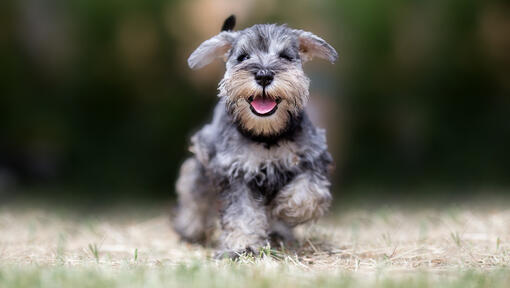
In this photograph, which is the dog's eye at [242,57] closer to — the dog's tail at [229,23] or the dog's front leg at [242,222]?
the dog's tail at [229,23]

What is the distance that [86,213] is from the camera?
295 inches

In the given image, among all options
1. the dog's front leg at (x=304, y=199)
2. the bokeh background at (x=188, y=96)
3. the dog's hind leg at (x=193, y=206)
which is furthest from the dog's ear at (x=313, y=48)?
the bokeh background at (x=188, y=96)

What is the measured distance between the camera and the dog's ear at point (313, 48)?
4594 mm

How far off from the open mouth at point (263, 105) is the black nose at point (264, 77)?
119mm

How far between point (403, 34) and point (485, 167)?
225 centimetres

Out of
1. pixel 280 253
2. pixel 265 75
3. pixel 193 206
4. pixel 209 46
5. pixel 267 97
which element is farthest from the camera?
pixel 193 206

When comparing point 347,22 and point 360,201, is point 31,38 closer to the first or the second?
point 347,22

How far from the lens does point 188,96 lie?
8.64 m

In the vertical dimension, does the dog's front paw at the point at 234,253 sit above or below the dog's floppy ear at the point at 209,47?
below

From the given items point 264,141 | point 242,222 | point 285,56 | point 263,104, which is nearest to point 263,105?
point 263,104

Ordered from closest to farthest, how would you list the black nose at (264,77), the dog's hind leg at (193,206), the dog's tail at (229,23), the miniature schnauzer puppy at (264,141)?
the black nose at (264,77)
the miniature schnauzer puppy at (264,141)
the dog's tail at (229,23)
the dog's hind leg at (193,206)

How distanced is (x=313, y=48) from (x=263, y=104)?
2.56ft

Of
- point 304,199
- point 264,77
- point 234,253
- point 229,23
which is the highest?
point 229,23

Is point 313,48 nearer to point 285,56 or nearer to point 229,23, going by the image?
point 285,56
